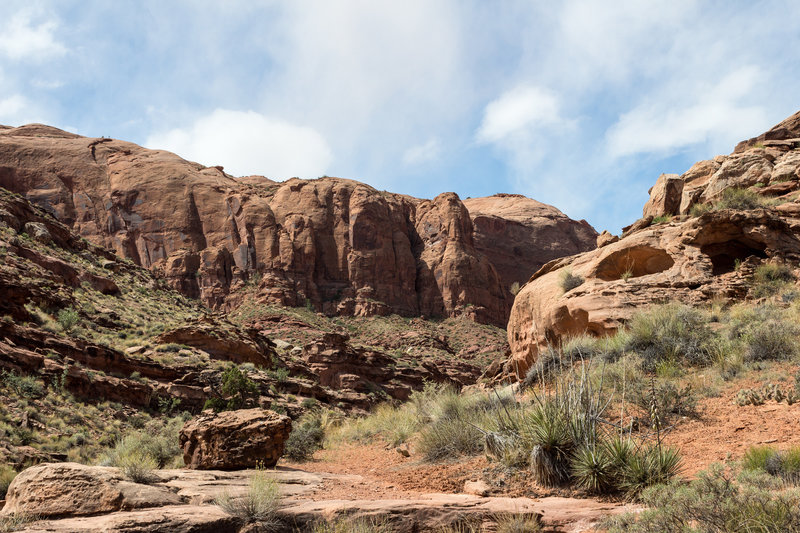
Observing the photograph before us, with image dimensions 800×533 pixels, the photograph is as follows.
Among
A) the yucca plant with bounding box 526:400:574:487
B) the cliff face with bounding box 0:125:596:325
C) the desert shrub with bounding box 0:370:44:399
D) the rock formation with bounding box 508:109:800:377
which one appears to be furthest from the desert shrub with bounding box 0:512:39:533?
the cliff face with bounding box 0:125:596:325

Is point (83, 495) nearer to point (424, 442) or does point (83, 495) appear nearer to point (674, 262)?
point (424, 442)

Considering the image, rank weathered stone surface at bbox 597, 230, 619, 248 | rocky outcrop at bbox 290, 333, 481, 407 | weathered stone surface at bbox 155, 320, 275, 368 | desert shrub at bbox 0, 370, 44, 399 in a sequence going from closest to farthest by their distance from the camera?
1. desert shrub at bbox 0, 370, 44, 399
2. weathered stone surface at bbox 597, 230, 619, 248
3. weathered stone surface at bbox 155, 320, 275, 368
4. rocky outcrop at bbox 290, 333, 481, 407

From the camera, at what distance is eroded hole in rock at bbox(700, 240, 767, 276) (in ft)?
44.7

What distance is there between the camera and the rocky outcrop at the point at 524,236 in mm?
108312

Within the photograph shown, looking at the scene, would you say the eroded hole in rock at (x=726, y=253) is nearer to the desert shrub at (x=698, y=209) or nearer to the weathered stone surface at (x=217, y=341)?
the desert shrub at (x=698, y=209)

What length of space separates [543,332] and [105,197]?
7558cm

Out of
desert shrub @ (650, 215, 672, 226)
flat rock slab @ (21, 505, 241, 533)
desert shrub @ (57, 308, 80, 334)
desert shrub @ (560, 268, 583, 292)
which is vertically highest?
desert shrub @ (650, 215, 672, 226)

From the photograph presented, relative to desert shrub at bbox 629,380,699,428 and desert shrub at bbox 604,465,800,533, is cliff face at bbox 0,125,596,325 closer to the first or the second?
desert shrub at bbox 629,380,699,428

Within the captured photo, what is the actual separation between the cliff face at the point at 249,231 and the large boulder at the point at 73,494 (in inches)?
2521

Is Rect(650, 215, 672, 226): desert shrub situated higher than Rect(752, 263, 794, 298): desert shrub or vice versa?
Rect(650, 215, 672, 226): desert shrub

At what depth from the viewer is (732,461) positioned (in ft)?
18.6

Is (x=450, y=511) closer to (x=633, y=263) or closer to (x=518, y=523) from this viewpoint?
(x=518, y=523)

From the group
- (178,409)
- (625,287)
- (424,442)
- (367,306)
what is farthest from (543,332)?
(367,306)

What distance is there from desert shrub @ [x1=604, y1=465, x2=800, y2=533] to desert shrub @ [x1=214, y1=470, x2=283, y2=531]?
3.09 meters
